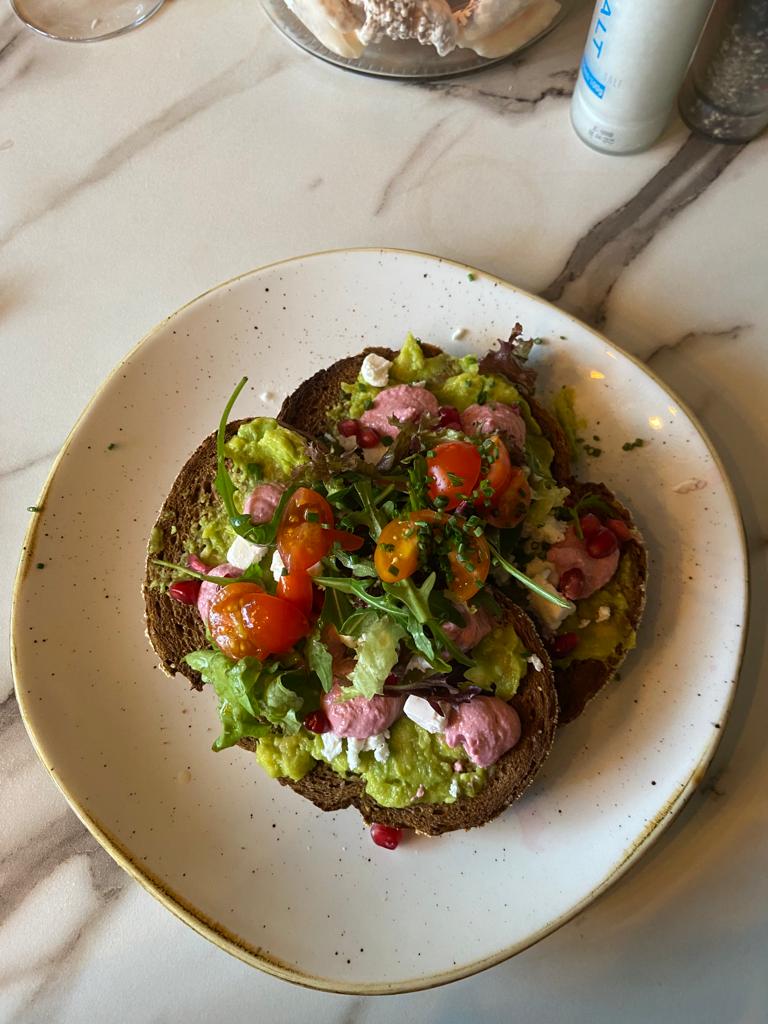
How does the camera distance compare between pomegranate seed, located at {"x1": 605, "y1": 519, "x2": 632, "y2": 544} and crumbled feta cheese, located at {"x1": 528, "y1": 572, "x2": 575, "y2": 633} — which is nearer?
crumbled feta cheese, located at {"x1": 528, "y1": 572, "x2": 575, "y2": 633}

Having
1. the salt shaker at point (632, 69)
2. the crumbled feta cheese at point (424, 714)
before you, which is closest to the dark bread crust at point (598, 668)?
the crumbled feta cheese at point (424, 714)

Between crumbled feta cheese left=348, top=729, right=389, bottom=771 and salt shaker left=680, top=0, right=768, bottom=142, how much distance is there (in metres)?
2.14

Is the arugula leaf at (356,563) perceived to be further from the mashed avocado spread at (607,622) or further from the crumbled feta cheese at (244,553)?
the mashed avocado spread at (607,622)

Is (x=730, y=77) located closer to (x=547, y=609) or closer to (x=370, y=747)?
(x=547, y=609)

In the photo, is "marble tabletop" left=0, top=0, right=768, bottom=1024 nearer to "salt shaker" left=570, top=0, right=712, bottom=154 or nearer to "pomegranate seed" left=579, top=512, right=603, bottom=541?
"salt shaker" left=570, top=0, right=712, bottom=154

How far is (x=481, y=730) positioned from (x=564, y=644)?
1.05 ft

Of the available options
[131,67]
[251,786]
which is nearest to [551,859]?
[251,786]

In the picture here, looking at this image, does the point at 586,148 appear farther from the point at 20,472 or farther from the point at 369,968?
the point at 369,968

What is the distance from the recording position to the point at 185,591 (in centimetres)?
216

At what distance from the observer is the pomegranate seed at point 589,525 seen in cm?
205

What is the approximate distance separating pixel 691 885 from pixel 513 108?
2445 millimetres

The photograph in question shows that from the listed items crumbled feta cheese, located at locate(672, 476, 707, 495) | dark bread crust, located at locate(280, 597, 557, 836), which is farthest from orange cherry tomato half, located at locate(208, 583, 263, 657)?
crumbled feta cheese, located at locate(672, 476, 707, 495)

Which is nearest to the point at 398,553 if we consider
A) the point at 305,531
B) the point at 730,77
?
the point at 305,531

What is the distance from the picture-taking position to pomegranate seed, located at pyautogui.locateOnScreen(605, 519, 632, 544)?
81.7 inches
